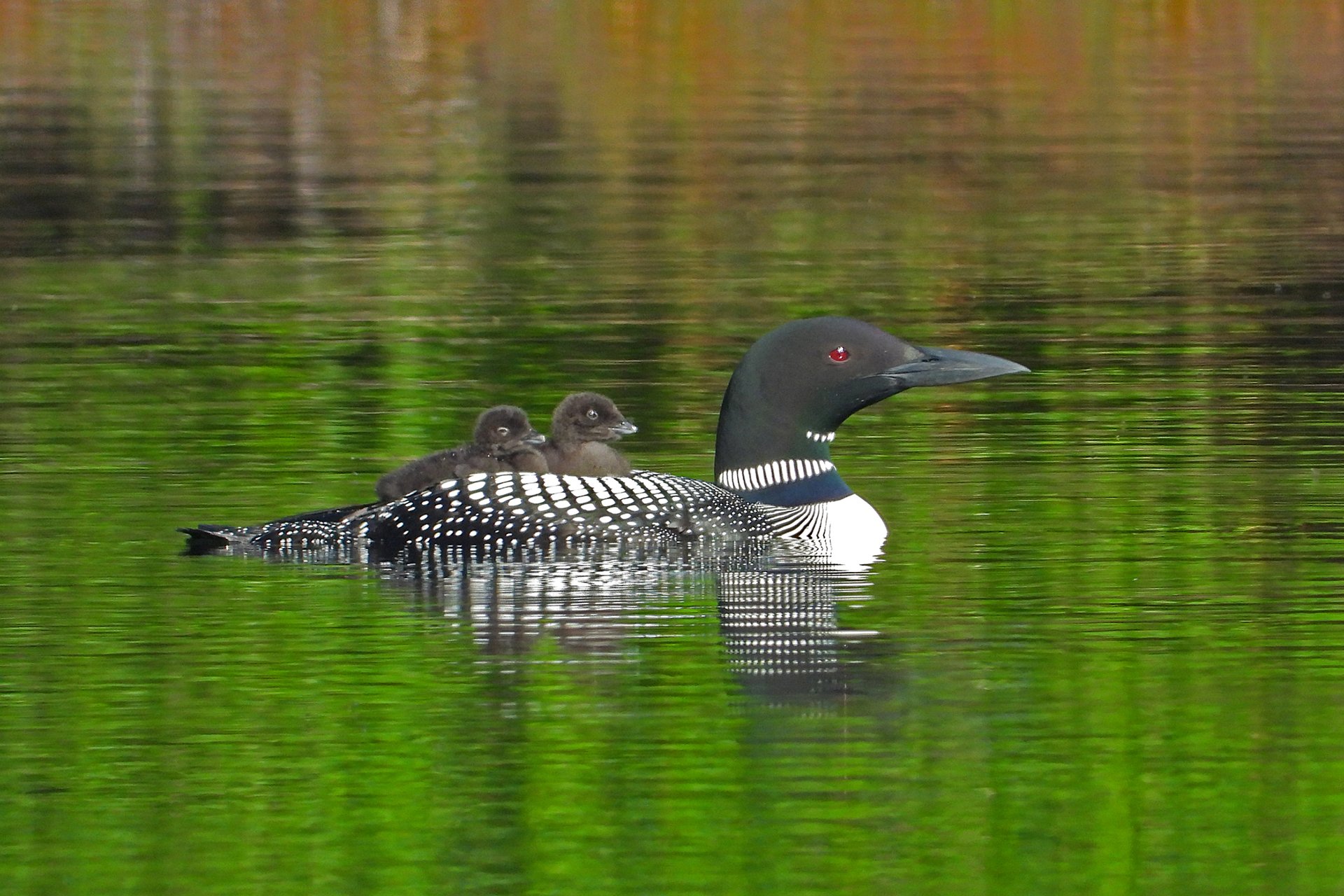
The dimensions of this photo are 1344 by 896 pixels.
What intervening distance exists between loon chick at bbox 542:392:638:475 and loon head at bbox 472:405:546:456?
0.12 m

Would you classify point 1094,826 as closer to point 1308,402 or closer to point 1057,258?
point 1308,402

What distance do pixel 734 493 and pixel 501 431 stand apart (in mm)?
713

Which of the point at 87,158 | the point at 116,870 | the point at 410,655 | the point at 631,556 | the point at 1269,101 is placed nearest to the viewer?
the point at 116,870

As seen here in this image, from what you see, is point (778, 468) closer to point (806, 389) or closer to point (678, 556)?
point (806, 389)

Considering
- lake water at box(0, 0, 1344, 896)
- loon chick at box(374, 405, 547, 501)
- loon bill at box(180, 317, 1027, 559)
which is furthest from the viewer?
loon chick at box(374, 405, 547, 501)

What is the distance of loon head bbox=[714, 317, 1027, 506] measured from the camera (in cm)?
870

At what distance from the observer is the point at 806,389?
343 inches

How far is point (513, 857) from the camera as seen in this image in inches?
212

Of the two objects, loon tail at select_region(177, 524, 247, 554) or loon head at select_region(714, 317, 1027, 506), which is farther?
loon head at select_region(714, 317, 1027, 506)

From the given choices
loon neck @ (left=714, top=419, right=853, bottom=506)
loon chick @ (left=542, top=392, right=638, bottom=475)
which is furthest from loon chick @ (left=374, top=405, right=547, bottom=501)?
loon neck @ (left=714, top=419, right=853, bottom=506)

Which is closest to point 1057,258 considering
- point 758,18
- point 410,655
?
point 410,655

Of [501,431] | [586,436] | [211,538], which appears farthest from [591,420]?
[211,538]

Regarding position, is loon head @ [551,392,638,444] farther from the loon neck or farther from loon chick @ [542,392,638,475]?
the loon neck

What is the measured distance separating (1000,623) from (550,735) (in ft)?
5.12
